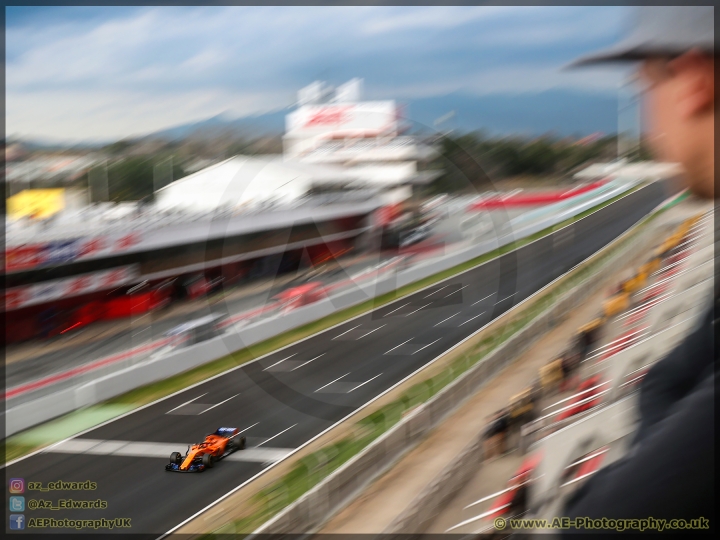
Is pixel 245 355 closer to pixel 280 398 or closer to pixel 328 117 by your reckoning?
pixel 280 398

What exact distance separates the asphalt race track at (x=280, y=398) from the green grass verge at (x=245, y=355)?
0.16 metres

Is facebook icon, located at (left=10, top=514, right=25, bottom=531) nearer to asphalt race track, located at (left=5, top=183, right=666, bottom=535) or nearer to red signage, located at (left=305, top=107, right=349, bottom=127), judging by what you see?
asphalt race track, located at (left=5, top=183, right=666, bottom=535)

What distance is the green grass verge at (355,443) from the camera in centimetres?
315

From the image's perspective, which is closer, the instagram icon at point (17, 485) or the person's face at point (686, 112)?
the person's face at point (686, 112)

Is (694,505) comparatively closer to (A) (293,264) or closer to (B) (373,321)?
(A) (293,264)

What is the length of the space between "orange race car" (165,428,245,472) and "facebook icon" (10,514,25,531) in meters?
1.53

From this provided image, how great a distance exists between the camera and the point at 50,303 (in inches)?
256

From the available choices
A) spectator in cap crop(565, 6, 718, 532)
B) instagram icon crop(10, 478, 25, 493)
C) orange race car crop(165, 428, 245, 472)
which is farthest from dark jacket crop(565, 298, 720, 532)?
orange race car crop(165, 428, 245, 472)

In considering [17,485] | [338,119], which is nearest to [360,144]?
[338,119]

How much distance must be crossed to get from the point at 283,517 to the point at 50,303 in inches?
185

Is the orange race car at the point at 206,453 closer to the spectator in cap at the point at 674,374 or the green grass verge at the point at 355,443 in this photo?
the green grass verge at the point at 355,443

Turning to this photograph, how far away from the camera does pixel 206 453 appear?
14.7 feet

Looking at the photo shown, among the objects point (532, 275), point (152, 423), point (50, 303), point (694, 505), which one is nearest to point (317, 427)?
point (152, 423)

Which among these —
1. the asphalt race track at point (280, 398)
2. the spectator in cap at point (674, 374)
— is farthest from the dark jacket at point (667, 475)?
the asphalt race track at point (280, 398)
